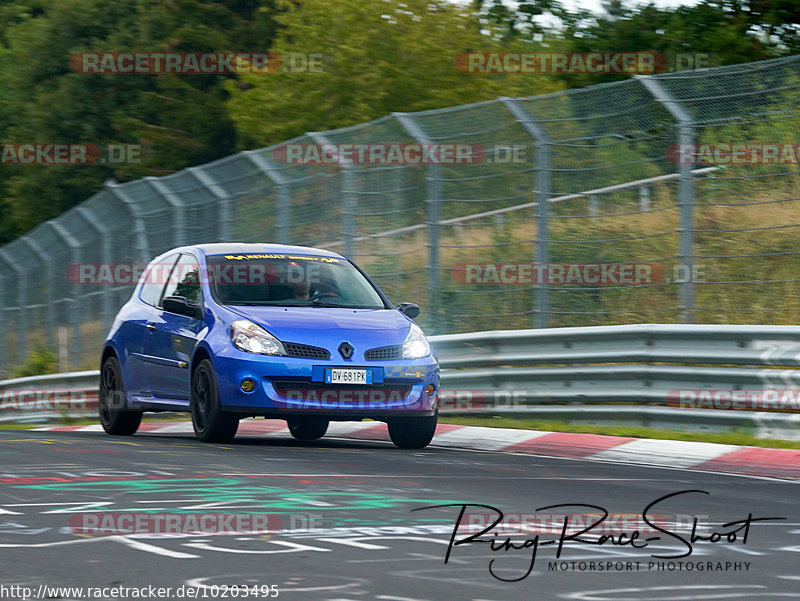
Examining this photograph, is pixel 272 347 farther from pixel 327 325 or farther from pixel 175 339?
pixel 175 339

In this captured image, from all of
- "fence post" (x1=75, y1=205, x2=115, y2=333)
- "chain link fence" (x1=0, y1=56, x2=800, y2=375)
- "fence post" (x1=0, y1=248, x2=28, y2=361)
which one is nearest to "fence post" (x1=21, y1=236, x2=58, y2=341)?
"fence post" (x1=0, y1=248, x2=28, y2=361)

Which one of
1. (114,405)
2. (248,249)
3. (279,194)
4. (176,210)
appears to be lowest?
(114,405)

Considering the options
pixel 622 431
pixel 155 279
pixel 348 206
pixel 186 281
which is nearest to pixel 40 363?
pixel 348 206

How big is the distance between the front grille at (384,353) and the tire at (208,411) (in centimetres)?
107

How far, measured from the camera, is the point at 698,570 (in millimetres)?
5484

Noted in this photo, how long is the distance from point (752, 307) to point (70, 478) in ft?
19.3

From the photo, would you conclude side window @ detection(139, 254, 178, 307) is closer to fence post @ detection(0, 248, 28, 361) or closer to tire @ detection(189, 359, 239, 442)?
tire @ detection(189, 359, 239, 442)

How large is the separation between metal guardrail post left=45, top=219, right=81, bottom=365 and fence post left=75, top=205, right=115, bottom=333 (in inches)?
19.3

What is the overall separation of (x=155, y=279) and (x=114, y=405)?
4.00 feet

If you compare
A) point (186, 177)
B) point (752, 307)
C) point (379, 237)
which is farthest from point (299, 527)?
point (186, 177)

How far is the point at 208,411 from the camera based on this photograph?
11.0 metres

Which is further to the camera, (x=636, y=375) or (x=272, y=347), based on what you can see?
(x=636, y=375)

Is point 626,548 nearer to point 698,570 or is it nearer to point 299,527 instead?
point 698,570

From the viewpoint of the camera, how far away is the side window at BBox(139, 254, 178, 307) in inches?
492
